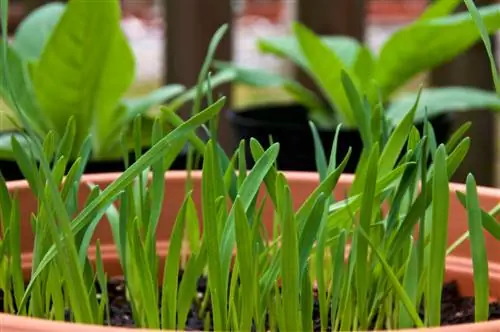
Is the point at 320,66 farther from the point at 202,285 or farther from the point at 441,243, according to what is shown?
the point at 441,243

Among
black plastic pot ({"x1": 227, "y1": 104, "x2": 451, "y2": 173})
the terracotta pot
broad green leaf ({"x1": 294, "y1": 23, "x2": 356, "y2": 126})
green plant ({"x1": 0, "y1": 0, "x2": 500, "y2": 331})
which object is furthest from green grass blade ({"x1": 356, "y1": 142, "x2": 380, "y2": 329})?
broad green leaf ({"x1": 294, "y1": 23, "x2": 356, "y2": 126})

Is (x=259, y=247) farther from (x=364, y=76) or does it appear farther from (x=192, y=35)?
(x=192, y=35)

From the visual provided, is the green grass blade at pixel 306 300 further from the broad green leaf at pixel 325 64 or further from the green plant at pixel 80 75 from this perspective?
the broad green leaf at pixel 325 64

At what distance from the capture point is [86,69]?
0.87 meters

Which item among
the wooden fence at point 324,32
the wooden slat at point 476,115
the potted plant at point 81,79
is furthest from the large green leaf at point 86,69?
the wooden slat at point 476,115

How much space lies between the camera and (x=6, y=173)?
2.89ft

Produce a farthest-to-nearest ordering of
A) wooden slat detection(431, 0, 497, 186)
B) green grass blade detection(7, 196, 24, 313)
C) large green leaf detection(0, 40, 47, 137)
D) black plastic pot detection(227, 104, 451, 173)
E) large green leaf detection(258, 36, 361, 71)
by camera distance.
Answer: wooden slat detection(431, 0, 497, 186)
large green leaf detection(258, 36, 361, 71)
black plastic pot detection(227, 104, 451, 173)
large green leaf detection(0, 40, 47, 137)
green grass blade detection(7, 196, 24, 313)

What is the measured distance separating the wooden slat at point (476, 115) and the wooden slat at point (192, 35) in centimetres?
37

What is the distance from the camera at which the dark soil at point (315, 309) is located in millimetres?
494

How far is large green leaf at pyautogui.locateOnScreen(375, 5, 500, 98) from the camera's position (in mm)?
995

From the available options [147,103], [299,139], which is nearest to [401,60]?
[299,139]

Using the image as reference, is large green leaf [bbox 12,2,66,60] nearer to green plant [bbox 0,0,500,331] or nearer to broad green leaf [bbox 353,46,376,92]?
broad green leaf [bbox 353,46,376,92]

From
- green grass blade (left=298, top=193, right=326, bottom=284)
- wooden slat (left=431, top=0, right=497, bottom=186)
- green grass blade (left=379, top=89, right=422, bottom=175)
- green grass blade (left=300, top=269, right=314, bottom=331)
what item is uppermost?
green grass blade (left=379, top=89, right=422, bottom=175)

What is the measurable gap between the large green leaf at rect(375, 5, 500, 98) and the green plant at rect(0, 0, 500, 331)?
53cm
